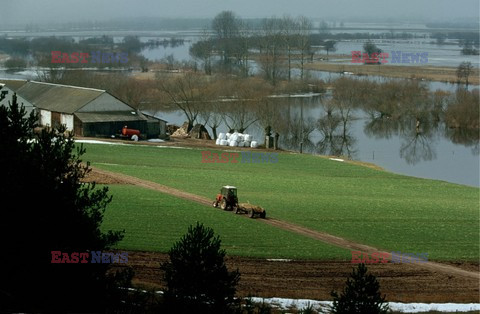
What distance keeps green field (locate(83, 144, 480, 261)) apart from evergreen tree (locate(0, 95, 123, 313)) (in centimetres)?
738

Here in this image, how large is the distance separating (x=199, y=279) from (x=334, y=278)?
7922mm

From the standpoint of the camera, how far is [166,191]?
29.3 m

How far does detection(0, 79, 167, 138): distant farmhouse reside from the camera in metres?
47.1

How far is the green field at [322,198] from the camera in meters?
23.4

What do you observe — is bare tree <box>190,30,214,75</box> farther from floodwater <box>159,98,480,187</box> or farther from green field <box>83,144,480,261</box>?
green field <box>83,144,480,261</box>

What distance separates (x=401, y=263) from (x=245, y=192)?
10.3 metres

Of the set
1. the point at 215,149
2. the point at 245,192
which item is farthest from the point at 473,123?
the point at 245,192

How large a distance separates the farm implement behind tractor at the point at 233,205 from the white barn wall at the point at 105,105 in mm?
23258

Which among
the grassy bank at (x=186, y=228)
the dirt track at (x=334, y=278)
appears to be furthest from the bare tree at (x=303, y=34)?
the dirt track at (x=334, y=278)

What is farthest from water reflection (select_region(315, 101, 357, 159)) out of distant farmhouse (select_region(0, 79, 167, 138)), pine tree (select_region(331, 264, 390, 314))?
pine tree (select_region(331, 264, 390, 314))

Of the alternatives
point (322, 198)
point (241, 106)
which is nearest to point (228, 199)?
point (322, 198)

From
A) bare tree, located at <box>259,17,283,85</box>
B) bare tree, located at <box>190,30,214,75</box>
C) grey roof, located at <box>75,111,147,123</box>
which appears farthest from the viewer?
bare tree, located at <box>190,30,214,75</box>

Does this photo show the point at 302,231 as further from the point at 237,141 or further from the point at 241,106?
the point at 241,106

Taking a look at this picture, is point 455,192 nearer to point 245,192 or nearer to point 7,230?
point 245,192
